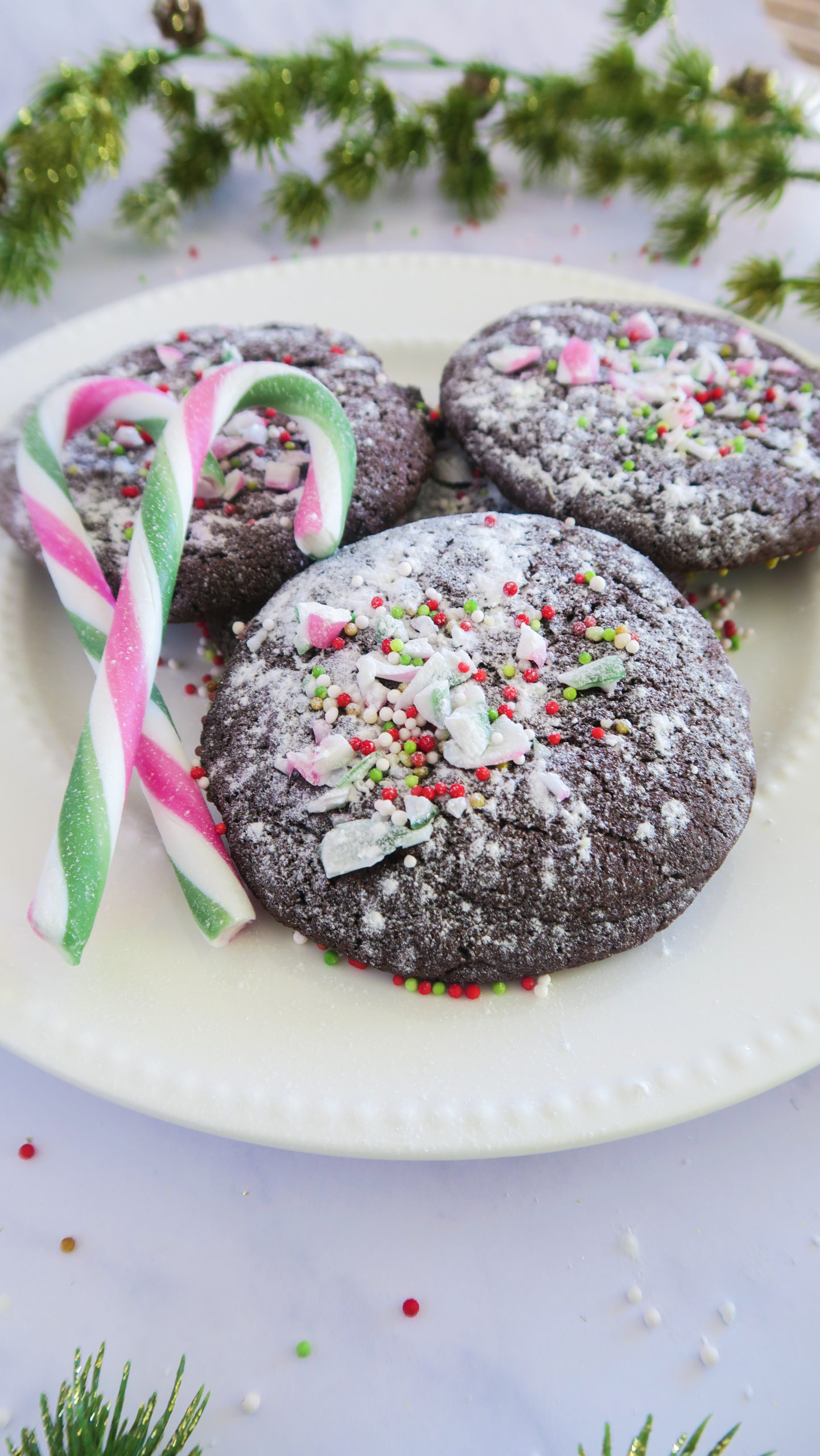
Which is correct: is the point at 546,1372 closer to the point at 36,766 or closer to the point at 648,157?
the point at 36,766

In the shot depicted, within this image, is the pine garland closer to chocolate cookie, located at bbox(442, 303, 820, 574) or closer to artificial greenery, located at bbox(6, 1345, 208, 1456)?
artificial greenery, located at bbox(6, 1345, 208, 1456)

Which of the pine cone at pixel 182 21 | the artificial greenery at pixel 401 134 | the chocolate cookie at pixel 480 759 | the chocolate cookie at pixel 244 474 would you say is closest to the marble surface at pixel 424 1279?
the chocolate cookie at pixel 480 759

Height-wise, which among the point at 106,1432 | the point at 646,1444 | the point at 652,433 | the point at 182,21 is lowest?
the point at 106,1432

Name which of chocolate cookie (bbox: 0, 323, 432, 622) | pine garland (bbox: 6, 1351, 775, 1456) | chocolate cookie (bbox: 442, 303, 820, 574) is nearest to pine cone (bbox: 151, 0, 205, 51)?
chocolate cookie (bbox: 0, 323, 432, 622)

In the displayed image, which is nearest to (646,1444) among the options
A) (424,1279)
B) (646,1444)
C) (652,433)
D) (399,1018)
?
(646,1444)

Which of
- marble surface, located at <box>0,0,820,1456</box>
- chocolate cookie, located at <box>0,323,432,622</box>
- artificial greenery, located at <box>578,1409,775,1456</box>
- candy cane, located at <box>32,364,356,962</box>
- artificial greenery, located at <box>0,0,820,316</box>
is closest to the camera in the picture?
artificial greenery, located at <box>578,1409,775,1456</box>

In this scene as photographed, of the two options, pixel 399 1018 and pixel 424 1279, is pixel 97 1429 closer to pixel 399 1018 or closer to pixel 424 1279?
pixel 424 1279
